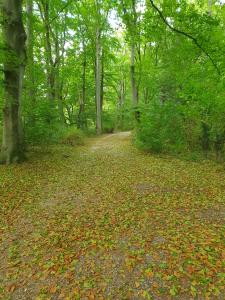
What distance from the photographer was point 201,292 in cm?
278

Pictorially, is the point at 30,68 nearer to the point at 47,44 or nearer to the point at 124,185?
the point at 47,44

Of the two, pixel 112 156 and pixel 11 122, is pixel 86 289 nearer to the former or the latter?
pixel 11 122

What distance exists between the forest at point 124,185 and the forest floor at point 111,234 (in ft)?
0.07

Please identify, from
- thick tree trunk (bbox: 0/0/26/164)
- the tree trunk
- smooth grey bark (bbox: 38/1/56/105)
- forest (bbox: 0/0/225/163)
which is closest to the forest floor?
thick tree trunk (bbox: 0/0/26/164)

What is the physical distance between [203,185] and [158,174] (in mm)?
1527

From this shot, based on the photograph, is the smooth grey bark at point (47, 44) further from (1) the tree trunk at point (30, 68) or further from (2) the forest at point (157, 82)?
(1) the tree trunk at point (30, 68)

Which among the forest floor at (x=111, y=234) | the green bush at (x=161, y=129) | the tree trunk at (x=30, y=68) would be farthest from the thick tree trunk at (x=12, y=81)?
the green bush at (x=161, y=129)

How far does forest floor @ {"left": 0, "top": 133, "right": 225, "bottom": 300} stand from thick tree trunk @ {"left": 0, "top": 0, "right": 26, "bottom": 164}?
80 centimetres

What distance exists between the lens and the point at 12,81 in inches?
311

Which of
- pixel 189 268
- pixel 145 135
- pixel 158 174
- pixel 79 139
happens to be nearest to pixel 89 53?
pixel 79 139

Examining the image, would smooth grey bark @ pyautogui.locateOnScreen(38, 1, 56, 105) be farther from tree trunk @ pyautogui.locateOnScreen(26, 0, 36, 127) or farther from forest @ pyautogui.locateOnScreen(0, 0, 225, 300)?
tree trunk @ pyautogui.locateOnScreen(26, 0, 36, 127)

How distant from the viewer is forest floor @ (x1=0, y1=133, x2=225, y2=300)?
297cm

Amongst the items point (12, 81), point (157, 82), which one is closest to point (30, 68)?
point (12, 81)

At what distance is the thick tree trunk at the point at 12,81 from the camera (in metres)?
7.54
